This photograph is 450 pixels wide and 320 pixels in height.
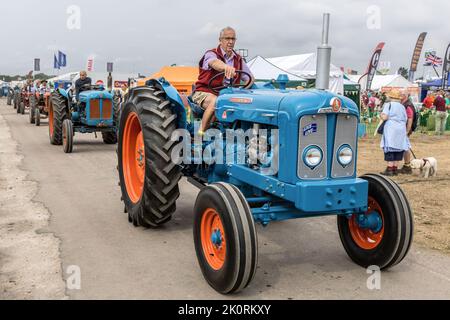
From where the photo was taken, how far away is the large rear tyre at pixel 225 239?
3262mm

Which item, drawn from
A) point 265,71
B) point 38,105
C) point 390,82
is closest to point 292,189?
point 38,105

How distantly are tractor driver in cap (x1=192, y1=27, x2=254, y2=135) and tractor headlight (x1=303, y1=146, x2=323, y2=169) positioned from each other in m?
1.24

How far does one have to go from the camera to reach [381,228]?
3.88 metres

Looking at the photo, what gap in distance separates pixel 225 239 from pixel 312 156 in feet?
2.89

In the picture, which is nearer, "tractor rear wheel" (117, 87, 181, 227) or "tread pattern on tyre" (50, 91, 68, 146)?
"tractor rear wheel" (117, 87, 181, 227)

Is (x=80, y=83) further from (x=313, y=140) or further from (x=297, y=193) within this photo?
(x=297, y=193)

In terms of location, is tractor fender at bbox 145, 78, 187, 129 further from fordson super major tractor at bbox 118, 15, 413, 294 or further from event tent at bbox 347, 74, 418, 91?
event tent at bbox 347, 74, 418, 91

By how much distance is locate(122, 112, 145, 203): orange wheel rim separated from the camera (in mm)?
5445

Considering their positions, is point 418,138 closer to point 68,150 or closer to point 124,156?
point 68,150

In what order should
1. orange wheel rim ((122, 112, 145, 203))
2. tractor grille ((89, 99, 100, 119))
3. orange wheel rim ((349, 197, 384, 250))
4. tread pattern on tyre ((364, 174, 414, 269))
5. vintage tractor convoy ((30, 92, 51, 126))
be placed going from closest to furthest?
1. tread pattern on tyre ((364, 174, 414, 269))
2. orange wheel rim ((349, 197, 384, 250))
3. orange wheel rim ((122, 112, 145, 203))
4. tractor grille ((89, 99, 100, 119))
5. vintage tractor convoy ((30, 92, 51, 126))

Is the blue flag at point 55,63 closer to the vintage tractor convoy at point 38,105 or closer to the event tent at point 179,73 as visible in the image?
the event tent at point 179,73

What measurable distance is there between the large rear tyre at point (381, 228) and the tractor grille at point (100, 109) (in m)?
7.95

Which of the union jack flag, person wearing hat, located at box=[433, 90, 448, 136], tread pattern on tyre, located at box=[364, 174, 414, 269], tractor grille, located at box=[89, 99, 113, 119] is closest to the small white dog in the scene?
tread pattern on tyre, located at box=[364, 174, 414, 269]

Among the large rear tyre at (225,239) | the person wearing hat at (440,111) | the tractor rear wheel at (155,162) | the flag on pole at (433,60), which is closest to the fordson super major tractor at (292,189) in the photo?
the large rear tyre at (225,239)
